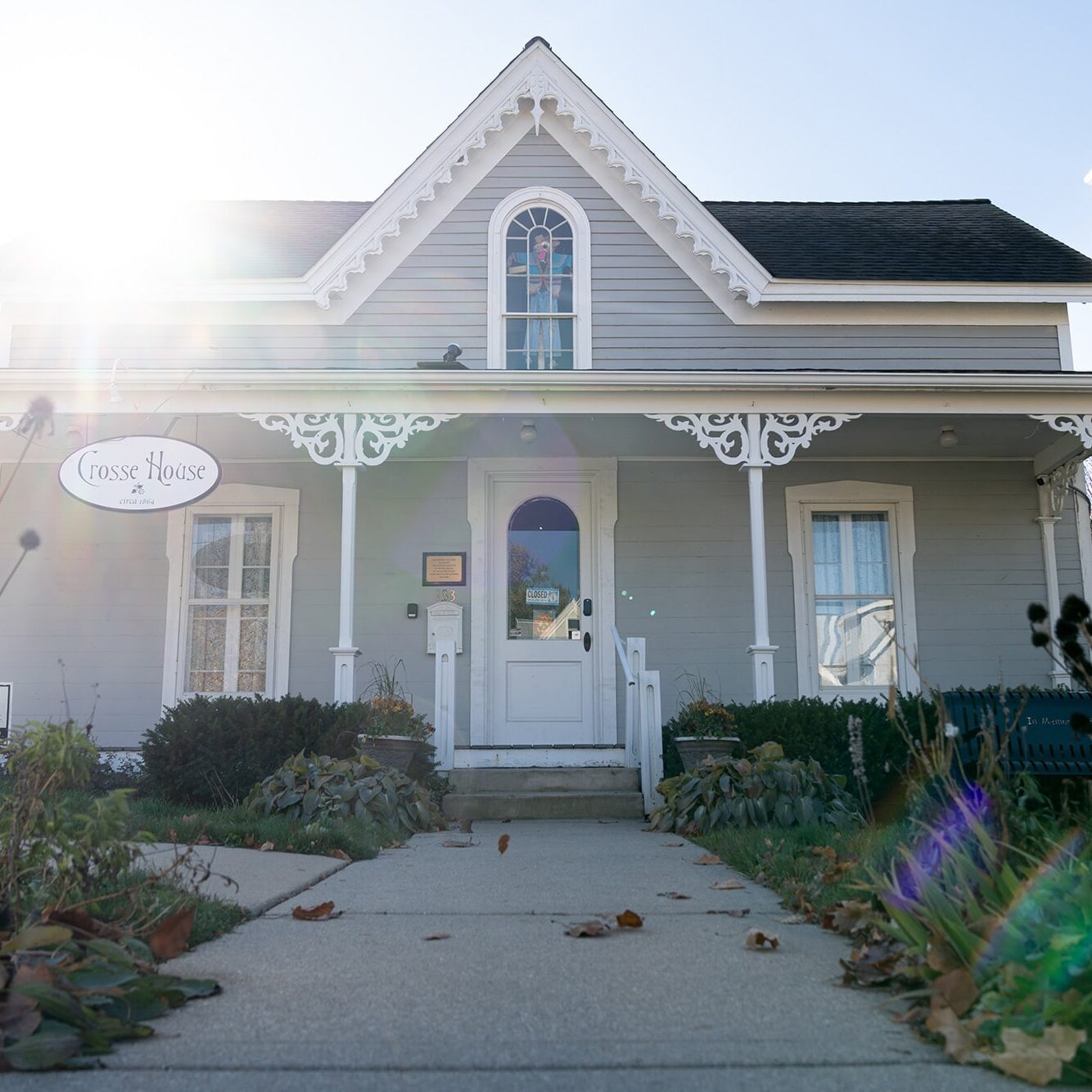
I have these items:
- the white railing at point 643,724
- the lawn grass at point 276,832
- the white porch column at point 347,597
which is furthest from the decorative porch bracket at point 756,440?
the lawn grass at point 276,832

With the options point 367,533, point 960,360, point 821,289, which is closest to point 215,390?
point 367,533

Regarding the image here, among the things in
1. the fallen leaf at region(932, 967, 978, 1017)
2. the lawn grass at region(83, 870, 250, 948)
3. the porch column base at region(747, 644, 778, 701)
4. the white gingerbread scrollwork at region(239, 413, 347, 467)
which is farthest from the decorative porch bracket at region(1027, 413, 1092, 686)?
the lawn grass at region(83, 870, 250, 948)

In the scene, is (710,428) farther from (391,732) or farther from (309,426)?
(391,732)

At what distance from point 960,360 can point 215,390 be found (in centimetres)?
697

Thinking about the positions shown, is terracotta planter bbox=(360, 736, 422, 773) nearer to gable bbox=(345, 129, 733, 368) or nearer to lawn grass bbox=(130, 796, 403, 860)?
lawn grass bbox=(130, 796, 403, 860)

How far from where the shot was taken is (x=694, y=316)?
A: 11.1 m

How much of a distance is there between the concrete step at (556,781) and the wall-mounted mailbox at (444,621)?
1.86 m

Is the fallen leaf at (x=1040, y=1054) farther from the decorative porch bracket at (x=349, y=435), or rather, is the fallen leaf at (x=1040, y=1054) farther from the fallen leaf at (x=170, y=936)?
the decorative porch bracket at (x=349, y=435)

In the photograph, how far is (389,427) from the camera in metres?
9.50

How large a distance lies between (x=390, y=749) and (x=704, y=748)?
7.55 feet

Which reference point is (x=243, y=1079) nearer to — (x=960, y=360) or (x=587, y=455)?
(x=587, y=455)

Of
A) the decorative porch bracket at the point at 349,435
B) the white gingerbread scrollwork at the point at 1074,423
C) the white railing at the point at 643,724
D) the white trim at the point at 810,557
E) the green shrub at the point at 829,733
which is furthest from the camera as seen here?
the white trim at the point at 810,557

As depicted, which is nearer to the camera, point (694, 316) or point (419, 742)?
point (419, 742)

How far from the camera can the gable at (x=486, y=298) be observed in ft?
36.1
